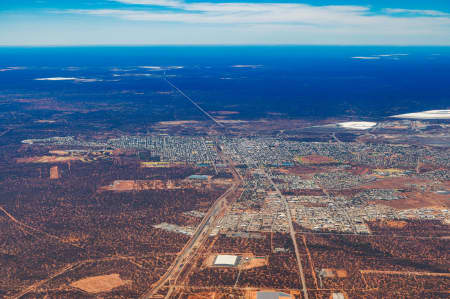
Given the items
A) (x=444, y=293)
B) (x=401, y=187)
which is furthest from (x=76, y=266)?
(x=401, y=187)

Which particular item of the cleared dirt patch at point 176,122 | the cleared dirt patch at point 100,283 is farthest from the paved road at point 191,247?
the cleared dirt patch at point 176,122

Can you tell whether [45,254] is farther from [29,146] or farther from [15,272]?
[29,146]

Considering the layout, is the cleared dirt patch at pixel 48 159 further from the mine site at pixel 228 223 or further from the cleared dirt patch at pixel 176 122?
the cleared dirt patch at pixel 176 122

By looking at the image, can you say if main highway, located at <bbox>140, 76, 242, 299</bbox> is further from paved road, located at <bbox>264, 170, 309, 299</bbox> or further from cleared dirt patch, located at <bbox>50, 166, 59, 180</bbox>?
cleared dirt patch, located at <bbox>50, 166, 59, 180</bbox>

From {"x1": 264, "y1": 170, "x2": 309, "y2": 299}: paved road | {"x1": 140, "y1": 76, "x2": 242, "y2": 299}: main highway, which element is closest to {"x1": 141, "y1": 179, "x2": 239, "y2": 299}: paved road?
{"x1": 140, "y1": 76, "x2": 242, "y2": 299}: main highway

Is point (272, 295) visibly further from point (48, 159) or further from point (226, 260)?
point (48, 159)

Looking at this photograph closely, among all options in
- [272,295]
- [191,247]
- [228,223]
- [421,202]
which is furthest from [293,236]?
[421,202]

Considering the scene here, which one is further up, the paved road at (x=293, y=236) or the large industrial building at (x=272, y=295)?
the paved road at (x=293, y=236)
